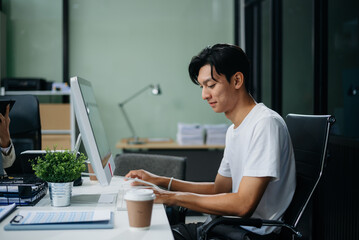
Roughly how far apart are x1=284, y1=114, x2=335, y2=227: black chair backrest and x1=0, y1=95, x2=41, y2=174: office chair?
65.5 inches

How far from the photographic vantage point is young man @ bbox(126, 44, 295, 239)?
145cm

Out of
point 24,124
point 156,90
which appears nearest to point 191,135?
point 156,90

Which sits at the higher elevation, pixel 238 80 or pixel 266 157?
pixel 238 80

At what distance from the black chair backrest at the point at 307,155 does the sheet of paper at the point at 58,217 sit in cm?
76

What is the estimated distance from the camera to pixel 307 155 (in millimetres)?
1653

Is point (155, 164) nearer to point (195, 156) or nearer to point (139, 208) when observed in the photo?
point (139, 208)

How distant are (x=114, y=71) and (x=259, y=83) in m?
1.80

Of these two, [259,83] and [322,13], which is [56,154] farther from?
[259,83]

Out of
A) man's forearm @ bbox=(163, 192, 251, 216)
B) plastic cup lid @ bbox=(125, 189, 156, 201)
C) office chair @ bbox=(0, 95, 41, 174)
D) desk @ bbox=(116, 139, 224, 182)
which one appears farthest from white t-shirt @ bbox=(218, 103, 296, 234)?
desk @ bbox=(116, 139, 224, 182)

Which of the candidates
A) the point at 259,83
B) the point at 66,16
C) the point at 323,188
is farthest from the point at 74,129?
the point at 323,188

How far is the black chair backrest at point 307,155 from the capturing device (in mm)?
1532

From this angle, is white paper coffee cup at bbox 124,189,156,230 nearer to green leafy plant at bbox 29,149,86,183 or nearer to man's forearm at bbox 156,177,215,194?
green leafy plant at bbox 29,149,86,183

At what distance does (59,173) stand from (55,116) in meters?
3.17

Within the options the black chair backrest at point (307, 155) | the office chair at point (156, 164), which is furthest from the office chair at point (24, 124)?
the black chair backrest at point (307, 155)
